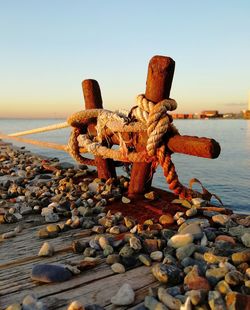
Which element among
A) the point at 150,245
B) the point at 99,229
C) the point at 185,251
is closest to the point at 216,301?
the point at 185,251

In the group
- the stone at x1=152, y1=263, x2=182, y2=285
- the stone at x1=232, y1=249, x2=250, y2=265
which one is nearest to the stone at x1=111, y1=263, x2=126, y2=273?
the stone at x1=152, y1=263, x2=182, y2=285

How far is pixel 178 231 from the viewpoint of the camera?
10.3 feet

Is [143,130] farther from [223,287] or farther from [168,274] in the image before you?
[223,287]

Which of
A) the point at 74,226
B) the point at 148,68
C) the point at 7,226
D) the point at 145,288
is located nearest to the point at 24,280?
the point at 145,288

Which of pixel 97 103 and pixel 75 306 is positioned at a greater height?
pixel 97 103

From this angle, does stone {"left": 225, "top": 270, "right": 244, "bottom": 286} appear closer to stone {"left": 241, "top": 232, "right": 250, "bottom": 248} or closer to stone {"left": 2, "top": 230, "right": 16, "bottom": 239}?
stone {"left": 241, "top": 232, "right": 250, "bottom": 248}

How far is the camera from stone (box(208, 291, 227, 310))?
192 centimetres

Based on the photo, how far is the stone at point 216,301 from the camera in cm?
192

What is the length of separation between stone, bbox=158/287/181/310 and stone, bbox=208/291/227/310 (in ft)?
0.63

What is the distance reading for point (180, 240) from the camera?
2.83 meters

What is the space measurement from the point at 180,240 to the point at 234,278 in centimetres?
70

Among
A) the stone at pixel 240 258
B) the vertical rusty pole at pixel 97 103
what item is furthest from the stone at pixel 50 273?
the vertical rusty pole at pixel 97 103

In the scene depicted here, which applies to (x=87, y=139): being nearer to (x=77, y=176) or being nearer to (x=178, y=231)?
(x=77, y=176)

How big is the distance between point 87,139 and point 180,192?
1.92 metres
